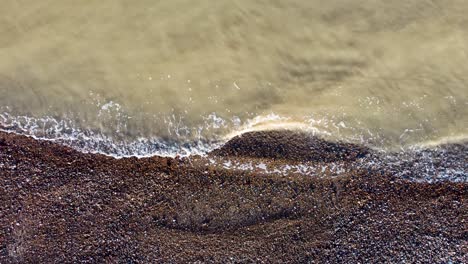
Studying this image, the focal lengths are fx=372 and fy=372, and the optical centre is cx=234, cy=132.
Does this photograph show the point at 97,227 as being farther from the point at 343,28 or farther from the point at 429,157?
the point at 429,157

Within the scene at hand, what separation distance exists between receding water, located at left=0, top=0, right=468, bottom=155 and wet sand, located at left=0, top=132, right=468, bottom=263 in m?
0.24

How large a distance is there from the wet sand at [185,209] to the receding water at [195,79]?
0.24 m

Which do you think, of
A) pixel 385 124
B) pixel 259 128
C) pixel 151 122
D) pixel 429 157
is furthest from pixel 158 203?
pixel 429 157

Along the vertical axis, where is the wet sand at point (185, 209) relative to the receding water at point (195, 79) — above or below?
below

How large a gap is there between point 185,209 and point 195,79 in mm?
1514

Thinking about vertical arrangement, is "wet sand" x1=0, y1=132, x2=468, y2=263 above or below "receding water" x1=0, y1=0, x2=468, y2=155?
below

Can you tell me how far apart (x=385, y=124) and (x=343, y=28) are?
4.06 ft

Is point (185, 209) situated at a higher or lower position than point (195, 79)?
lower

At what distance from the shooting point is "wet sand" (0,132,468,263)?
4277 mm

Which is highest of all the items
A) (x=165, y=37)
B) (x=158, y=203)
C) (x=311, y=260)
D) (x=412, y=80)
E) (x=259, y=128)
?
(x=165, y=37)

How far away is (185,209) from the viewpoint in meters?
4.31

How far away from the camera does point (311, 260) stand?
433cm

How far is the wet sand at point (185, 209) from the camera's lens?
4.28m

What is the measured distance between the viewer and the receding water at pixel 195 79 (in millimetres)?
4328
